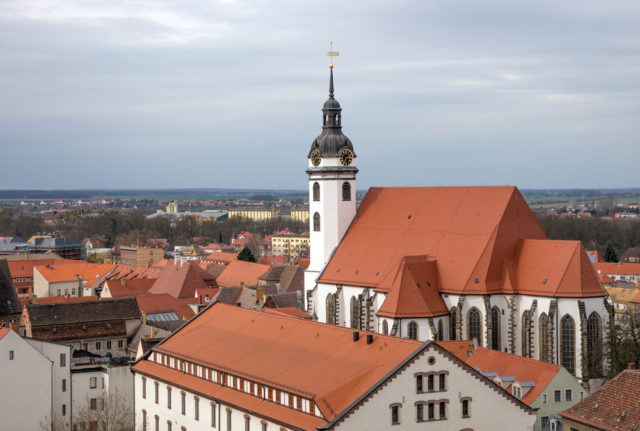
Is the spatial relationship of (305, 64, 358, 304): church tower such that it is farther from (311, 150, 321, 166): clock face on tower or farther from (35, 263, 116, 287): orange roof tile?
(35, 263, 116, 287): orange roof tile

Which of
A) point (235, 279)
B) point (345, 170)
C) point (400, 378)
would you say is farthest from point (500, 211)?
point (235, 279)

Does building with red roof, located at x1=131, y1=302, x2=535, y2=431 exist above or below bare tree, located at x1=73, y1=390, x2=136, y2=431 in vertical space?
above

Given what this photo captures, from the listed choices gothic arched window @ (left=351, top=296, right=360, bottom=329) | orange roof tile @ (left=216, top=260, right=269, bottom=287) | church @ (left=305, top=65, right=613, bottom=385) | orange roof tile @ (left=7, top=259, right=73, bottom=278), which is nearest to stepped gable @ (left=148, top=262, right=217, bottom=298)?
orange roof tile @ (left=216, top=260, right=269, bottom=287)

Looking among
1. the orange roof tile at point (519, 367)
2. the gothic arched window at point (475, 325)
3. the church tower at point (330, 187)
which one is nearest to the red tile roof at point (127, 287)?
the church tower at point (330, 187)

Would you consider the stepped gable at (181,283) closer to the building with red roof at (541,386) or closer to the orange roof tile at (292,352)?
the orange roof tile at (292,352)

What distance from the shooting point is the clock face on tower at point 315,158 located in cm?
8588

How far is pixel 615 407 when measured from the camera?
4653 cm

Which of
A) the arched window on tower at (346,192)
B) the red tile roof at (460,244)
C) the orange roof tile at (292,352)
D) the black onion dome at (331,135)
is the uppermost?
the black onion dome at (331,135)

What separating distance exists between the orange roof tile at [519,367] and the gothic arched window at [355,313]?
14.3 meters

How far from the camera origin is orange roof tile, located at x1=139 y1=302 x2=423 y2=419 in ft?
150

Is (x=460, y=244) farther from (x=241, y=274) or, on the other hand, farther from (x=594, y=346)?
(x=241, y=274)

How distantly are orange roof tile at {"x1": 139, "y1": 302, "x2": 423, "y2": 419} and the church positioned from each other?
43.7ft

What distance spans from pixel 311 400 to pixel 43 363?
2799 cm

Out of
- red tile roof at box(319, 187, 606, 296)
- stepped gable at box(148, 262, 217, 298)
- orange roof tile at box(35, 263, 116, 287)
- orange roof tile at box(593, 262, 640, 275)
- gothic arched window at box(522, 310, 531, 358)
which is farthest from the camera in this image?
orange roof tile at box(593, 262, 640, 275)
